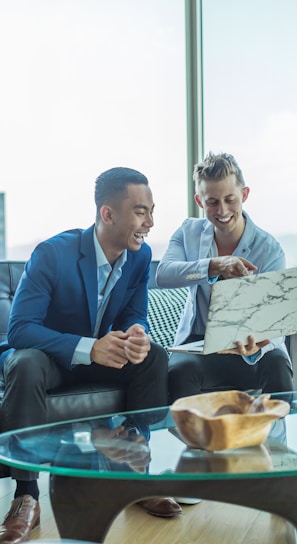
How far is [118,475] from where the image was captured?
50.3 inches

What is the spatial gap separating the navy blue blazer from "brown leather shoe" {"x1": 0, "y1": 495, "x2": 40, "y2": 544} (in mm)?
430

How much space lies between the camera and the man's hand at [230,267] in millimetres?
2363

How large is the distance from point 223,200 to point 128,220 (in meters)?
0.35

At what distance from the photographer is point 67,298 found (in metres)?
2.35

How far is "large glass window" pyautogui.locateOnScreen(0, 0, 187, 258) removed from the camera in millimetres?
3811

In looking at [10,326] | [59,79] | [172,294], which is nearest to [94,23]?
[59,79]

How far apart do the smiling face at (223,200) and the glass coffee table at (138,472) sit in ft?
3.58

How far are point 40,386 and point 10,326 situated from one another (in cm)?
29

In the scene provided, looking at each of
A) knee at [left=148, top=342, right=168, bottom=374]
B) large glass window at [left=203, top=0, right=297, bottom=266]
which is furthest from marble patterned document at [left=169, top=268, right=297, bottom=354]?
large glass window at [left=203, top=0, right=297, bottom=266]

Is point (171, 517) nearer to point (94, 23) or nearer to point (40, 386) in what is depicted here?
point (40, 386)

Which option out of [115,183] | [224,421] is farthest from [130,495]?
[115,183]

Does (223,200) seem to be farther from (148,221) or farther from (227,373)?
(227,373)

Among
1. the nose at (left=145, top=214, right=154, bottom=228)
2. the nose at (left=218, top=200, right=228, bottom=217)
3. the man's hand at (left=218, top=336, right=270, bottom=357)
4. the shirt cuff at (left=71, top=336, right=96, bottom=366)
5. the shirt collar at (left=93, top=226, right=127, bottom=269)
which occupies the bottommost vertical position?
the shirt cuff at (left=71, top=336, right=96, bottom=366)

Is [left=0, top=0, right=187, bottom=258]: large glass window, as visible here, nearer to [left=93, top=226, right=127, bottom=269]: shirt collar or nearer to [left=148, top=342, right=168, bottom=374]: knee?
[left=93, top=226, right=127, bottom=269]: shirt collar
